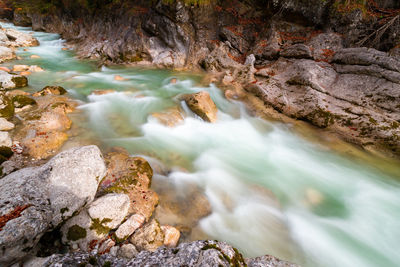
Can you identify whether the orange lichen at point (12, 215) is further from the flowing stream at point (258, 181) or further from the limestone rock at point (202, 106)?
the limestone rock at point (202, 106)

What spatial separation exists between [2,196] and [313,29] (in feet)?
49.8

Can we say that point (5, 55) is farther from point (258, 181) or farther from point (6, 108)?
point (258, 181)

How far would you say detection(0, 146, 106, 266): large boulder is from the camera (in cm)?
258

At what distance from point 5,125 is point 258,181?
849 cm

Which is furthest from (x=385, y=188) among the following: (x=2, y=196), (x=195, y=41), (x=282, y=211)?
(x=195, y=41)

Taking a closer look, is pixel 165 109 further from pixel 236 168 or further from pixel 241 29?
pixel 241 29

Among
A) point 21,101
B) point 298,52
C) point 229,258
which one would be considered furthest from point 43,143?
point 298,52

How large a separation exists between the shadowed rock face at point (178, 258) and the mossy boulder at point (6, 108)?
6.29 m

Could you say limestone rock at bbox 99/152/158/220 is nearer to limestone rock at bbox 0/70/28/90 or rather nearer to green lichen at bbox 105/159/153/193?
green lichen at bbox 105/159/153/193

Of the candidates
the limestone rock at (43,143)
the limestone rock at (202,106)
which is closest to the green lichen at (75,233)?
the limestone rock at (43,143)

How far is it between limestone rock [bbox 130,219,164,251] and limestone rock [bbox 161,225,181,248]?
0.10 metres

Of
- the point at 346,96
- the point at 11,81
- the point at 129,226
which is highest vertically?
the point at 346,96

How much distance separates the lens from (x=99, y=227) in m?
3.57

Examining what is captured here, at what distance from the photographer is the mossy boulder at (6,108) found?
6.13m
